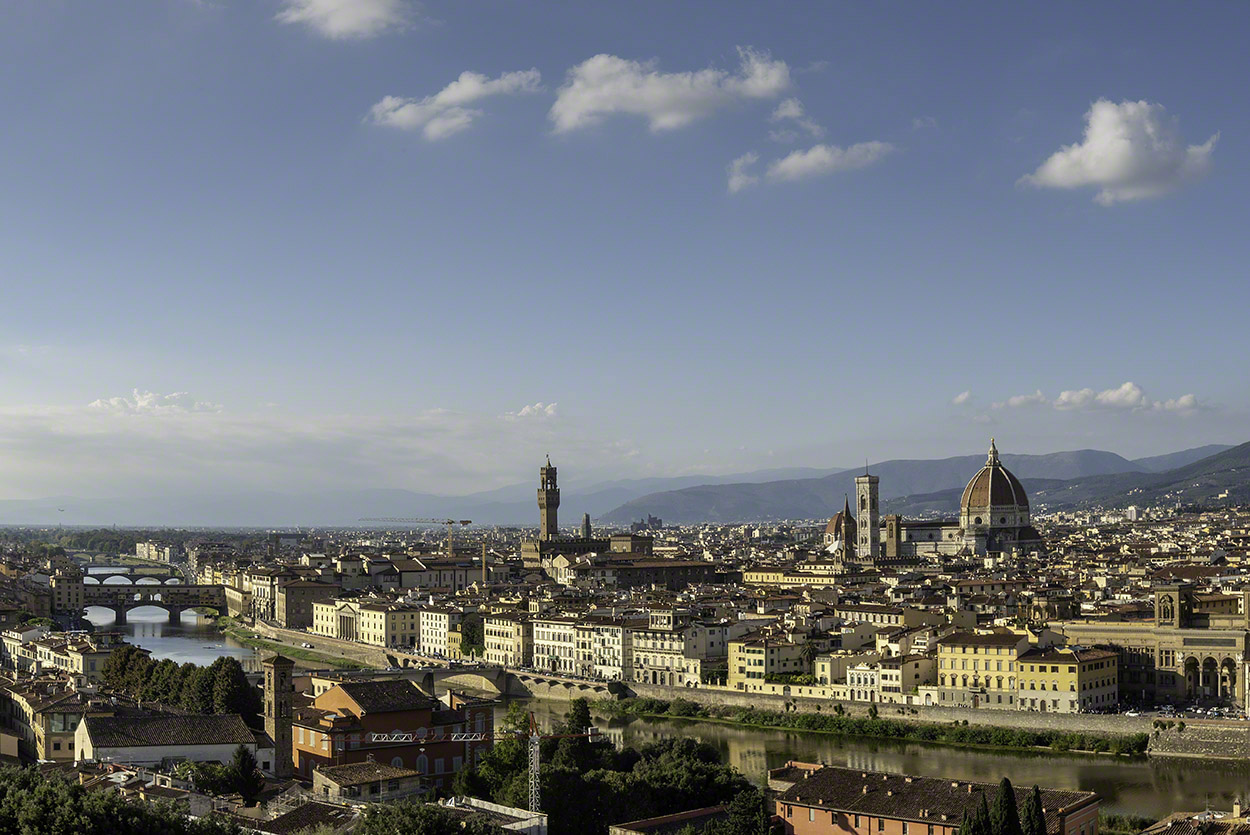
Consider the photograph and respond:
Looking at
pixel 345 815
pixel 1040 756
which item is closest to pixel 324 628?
pixel 1040 756

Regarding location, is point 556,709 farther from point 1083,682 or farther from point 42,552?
→ point 42,552

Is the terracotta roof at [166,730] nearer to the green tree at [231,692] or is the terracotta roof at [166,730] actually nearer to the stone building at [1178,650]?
the green tree at [231,692]

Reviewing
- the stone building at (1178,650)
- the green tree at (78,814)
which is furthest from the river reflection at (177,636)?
the green tree at (78,814)

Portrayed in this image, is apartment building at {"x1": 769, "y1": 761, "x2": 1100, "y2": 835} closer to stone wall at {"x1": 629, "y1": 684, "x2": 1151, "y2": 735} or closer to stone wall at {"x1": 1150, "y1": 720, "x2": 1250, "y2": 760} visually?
stone wall at {"x1": 1150, "y1": 720, "x2": 1250, "y2": 760}

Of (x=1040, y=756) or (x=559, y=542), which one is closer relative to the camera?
(x=1040, y=756)

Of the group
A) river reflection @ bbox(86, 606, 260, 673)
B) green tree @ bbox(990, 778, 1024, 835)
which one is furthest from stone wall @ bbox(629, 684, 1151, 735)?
green tree @ bbox(990, 778, 1024, 835)
